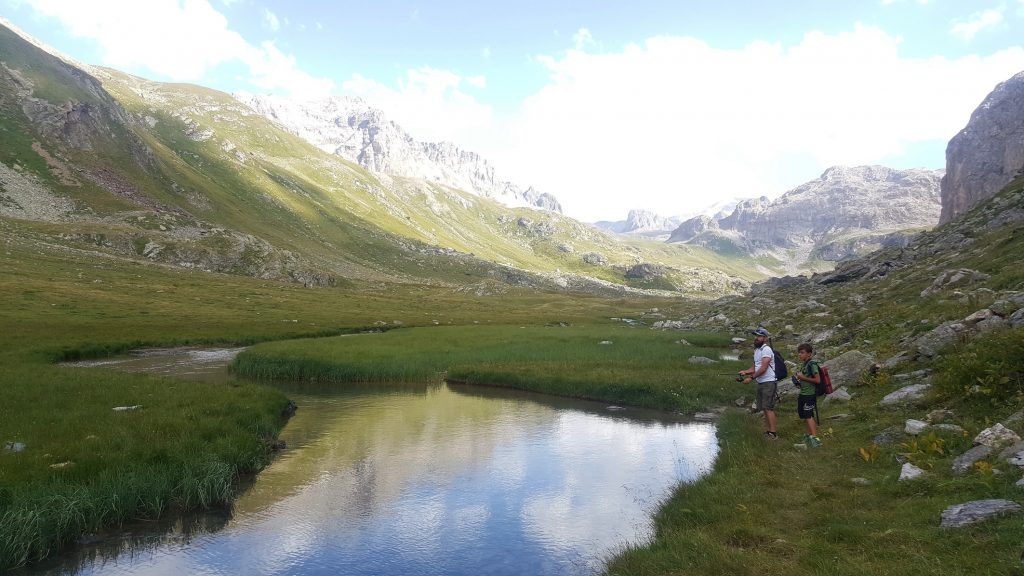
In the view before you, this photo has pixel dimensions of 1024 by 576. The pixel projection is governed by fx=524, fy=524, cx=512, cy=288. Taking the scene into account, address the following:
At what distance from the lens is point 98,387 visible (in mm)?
26797

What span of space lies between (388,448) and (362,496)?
5.20 m

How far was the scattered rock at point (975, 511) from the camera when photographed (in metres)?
Result: 9.02

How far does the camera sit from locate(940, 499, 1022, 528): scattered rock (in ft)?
29.6

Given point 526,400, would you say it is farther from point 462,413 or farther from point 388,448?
point 388,448

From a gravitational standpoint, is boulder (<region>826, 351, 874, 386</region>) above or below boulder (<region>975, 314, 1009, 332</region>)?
below

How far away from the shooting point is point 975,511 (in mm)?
9250

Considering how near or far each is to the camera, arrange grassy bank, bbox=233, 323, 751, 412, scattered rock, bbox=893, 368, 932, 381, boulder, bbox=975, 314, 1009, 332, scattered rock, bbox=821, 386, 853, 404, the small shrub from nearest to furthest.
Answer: the small shrub
boulder, bbox=975, 314, 1009, 332
scattered rock, bbox=893, 368, 932, 381
scattered rock, bbox=821, 386, 853, 404
grassy bank, bbox=233, 323, 751, 412

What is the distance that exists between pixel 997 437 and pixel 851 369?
12.1 m

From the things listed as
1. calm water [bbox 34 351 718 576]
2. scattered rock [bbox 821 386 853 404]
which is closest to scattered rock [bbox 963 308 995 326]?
scattered rock [bbox 821 386 853 404]

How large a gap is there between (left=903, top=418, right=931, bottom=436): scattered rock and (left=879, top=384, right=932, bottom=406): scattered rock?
96.8 inches

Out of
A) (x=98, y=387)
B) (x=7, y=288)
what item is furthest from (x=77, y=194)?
(x=98, y=387)

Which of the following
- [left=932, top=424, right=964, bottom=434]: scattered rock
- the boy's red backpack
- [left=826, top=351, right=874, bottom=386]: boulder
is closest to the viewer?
[left=932, top=424, right=964, bottom=434]: scattered rock

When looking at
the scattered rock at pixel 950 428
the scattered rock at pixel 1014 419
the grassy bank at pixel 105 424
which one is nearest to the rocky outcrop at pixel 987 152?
the scattered rock at pixel 950 428

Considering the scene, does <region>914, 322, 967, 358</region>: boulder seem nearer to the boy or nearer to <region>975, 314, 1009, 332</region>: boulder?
<region>975, 314, 1009, 332</region>: boulder
